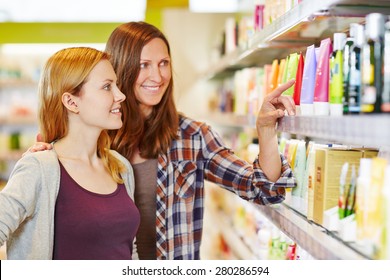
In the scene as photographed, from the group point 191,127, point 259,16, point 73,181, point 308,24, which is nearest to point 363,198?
point 308,24

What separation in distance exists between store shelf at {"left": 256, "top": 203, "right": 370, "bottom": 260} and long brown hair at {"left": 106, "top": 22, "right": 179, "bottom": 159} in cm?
55

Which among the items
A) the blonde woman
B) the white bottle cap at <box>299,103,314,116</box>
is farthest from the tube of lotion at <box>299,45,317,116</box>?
the blonde woman

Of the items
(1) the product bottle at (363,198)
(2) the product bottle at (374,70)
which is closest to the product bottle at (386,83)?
(2) the product bottle at (374,70)

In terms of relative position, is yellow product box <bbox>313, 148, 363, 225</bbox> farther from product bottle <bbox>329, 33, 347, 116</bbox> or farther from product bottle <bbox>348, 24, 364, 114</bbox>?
product bottle <bbox>348, 24, 364, 114</bbox>

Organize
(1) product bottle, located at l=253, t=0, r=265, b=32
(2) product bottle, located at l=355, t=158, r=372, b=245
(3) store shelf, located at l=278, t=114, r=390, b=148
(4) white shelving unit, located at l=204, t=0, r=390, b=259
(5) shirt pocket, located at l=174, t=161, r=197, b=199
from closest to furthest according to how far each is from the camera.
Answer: (3) store shelf, located at l=278, t=114, r=390, b=148, (4) white shelving unit, located at l=204, t=0, r=390, b=259, (2) product bottle, located at l=355, t=158, r=372, b=245, (5) shirt pocket, located at l=174, t=161, r=197, b=199, (1) product bottle, located at l=253, t=0, r=265, b=32

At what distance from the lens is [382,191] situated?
1454 millimetres

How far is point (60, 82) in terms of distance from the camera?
211 cm

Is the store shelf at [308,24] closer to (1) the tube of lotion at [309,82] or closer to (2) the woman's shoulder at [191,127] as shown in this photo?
(1) the tube of lotion at [309,82]

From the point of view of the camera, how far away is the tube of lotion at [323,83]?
186cm

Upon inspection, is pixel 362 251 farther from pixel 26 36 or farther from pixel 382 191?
pixel 26 36

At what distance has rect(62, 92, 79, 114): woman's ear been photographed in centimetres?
212

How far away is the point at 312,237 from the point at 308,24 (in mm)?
799

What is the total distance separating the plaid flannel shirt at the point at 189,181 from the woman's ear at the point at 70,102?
52cm
